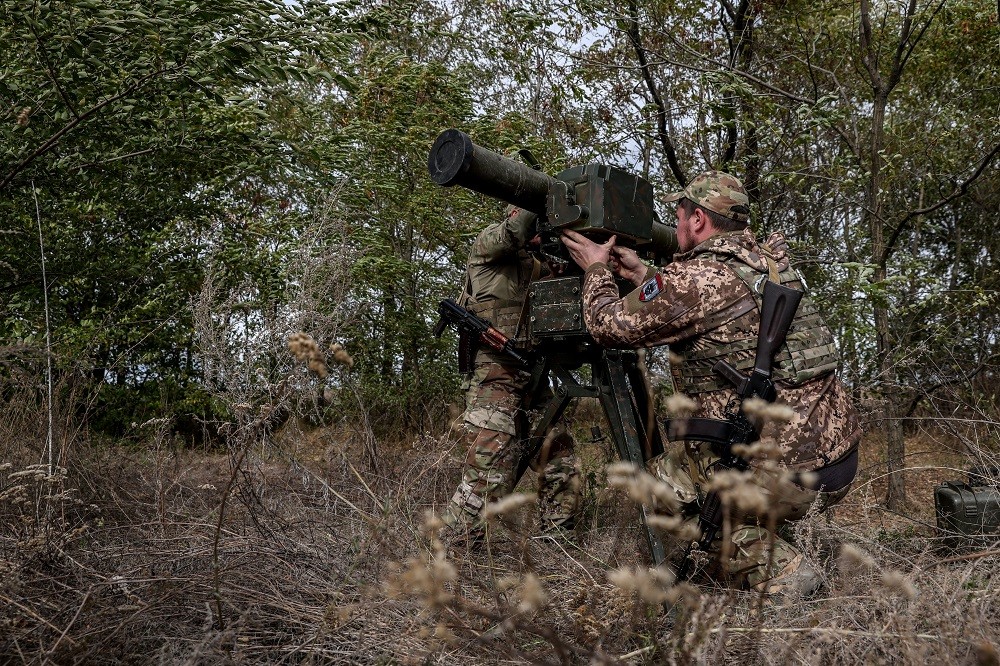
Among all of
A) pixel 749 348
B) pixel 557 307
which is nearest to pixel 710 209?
pixel 749 348

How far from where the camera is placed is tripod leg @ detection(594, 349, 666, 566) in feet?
Result: 9.73

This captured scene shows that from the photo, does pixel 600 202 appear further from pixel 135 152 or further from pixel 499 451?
pixel 135 152

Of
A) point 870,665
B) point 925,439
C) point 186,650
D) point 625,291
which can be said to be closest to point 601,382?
point 625,291

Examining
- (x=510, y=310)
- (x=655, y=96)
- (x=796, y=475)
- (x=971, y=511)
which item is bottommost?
(x=971, y=511)

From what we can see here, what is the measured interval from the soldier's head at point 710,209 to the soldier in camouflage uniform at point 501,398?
2.57 feet

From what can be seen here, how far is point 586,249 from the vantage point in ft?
9.95

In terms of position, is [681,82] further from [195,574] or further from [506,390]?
[195,574]

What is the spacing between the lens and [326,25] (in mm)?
5012

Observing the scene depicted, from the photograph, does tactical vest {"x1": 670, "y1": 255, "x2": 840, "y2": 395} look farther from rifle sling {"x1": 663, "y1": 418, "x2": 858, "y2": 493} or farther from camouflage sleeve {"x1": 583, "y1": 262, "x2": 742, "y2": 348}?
rifle sling {"x1": 663, "y1": 418, "x2": 858, "y2": 493}

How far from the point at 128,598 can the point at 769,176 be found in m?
4.88

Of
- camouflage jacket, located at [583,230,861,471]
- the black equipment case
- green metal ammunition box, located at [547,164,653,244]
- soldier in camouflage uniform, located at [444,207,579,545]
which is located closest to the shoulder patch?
camouflage jacket, located at [583,230,861,471]

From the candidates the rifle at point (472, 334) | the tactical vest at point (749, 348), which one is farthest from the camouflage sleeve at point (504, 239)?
the tactical vest at point (749, 348)

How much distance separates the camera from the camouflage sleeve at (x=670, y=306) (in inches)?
109

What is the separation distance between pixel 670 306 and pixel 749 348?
13.0 inches
